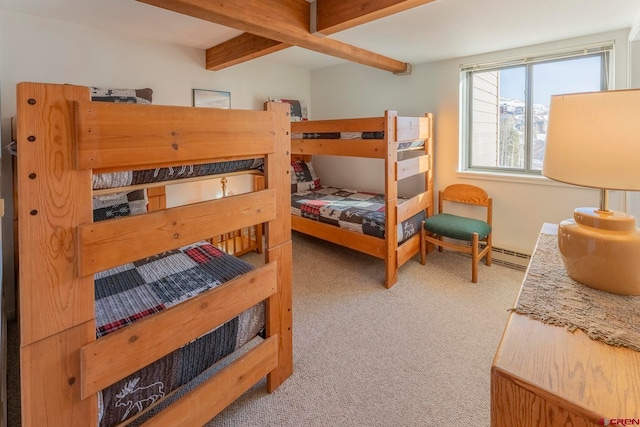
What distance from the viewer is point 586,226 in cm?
112

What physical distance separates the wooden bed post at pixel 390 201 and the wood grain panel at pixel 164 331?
4.86ft

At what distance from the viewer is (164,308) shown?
1.38 meters

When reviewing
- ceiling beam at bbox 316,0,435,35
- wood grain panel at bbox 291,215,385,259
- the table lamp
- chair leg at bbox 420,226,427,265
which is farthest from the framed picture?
the table lamp

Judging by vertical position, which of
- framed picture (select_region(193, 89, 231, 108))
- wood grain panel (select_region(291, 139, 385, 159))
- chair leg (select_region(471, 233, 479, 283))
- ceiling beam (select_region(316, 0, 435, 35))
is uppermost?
ceiling beam (select_region(316, 0, 435, 35))

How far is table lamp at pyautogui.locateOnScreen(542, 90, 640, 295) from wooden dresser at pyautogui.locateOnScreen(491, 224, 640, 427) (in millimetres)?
318

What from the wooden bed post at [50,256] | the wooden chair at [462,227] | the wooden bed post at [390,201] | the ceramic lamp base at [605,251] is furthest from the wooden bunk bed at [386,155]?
the wooden bed post at [50,256]

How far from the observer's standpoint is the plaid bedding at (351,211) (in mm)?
2980

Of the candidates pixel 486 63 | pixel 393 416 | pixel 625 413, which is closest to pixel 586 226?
pixel 625 413

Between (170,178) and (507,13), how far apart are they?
8.04ft

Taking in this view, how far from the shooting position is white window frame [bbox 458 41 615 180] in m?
2.64

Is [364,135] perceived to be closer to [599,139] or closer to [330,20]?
[330,20]

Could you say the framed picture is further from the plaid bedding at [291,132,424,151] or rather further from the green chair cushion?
the green chair cushion

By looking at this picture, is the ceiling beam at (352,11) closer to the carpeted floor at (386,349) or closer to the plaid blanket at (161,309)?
the plaid blanket at (161,309)

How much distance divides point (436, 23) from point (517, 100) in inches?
51.7
